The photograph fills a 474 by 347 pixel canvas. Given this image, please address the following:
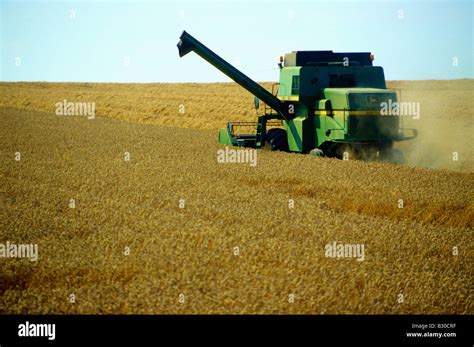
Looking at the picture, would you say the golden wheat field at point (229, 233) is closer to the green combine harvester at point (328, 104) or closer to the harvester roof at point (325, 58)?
the green combine harvester at point (328, 104)

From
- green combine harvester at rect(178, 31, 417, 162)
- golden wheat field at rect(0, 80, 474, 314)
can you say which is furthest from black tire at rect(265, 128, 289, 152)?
golden wheat field at rect(0, 80, 474, 314)

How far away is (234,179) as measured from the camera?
12.8m

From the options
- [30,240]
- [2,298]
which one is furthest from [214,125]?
[2,298]

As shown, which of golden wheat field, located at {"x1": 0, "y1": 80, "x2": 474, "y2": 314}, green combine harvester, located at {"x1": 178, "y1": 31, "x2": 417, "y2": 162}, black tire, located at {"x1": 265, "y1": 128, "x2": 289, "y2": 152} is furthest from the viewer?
black tire, located at {"x1": 265, "y1": 128, "x2": 289, "y2": 152}

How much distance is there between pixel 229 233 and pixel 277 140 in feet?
33.5

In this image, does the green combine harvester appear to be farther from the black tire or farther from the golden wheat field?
the golden wheat field

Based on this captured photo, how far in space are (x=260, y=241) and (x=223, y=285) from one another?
1.75 metres

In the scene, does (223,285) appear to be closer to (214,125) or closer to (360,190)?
(360,190)

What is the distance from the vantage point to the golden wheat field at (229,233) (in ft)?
19.4

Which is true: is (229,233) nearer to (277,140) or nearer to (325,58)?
(277,140)

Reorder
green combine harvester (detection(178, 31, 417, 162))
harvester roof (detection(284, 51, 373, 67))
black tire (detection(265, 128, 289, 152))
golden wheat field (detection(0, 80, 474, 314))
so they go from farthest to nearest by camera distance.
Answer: black tire (detection(265, 128, 289, 152)) < harvester roof (detection(284, 51, 373, 67)) < green combine harvester (detection(178, 31, 417, 162)) < golden wheat field (detection(0, 80, 474, 314))

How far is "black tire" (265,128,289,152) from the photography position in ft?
59.2

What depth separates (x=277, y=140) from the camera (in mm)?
18062

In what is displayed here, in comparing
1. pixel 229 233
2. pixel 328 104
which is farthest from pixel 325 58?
pixel 229 233
